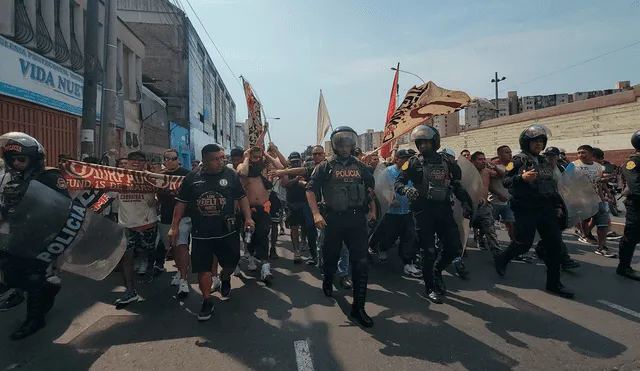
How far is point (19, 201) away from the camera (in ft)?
11.1

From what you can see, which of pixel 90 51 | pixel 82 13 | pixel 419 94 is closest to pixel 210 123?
pixel 82 13

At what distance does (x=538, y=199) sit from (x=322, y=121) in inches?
194

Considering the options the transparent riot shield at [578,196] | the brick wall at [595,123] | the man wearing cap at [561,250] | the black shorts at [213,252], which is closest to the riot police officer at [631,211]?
the man wearing cap at [561,250]

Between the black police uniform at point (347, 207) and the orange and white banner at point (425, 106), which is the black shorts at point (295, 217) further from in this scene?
the black police uniform at point (347, 207)

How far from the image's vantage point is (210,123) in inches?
1953

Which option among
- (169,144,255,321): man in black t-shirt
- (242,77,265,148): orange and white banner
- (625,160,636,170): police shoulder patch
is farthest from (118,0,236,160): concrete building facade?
(625,160,636,170): police shoulder patch

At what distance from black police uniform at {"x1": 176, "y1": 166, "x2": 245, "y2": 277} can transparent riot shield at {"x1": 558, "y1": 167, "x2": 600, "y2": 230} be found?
16.2 feet

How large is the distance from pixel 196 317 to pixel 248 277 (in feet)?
5.09

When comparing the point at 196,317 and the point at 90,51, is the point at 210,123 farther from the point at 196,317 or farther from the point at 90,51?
the point at 196,317

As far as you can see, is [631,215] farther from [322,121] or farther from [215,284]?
[322,121]

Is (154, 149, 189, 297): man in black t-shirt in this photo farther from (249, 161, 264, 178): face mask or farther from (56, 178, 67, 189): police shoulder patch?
(56, 178, 67, 189): police shoulder patch

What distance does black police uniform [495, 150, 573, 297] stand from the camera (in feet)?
14.5

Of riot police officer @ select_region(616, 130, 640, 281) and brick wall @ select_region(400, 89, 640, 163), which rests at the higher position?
brick wall @ select_region(400, 89, 640, 163)

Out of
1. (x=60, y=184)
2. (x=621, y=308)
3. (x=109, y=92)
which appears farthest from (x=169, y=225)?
(x=621, y=308)
